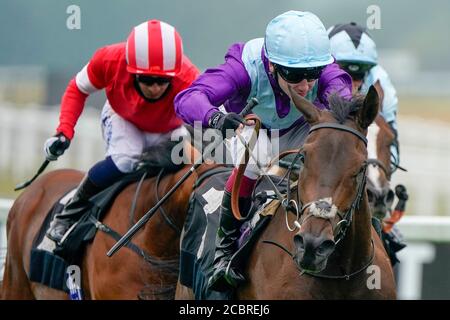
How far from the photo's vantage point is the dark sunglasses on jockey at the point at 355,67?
740 cm

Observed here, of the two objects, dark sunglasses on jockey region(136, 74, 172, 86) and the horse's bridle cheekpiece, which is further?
dark sunglasses on jockey region(136, 74, 172, 86)

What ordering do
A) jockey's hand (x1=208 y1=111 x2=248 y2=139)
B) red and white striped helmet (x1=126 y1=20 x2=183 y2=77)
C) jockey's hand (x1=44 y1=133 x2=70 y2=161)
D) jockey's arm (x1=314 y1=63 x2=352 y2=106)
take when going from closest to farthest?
1. jockey's hand (x1=208 y1=111 x2=248 y2=139)
2. jockey's arm (x1=314 y1=63 x2=352 y2=106)
3. red and white striped helmet (x1=126 y1=20 x2=183 y2=77)
4. jockey's hand (x1=44 y1=133 x2=70 y2=161)

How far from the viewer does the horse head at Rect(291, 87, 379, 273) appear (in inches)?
172

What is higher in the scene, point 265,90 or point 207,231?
point 265,90

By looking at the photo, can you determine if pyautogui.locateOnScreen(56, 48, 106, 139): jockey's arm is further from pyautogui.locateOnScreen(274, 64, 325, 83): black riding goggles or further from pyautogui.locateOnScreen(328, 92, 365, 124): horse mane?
pyautogui.locateOnScreen(328, 92, 365, 124): horse mane

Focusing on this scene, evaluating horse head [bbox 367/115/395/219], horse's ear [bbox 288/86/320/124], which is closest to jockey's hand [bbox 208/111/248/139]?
horse's ear [bbox 288/86/320/124]

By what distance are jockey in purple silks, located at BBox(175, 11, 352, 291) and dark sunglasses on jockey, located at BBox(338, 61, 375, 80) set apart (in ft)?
6.19

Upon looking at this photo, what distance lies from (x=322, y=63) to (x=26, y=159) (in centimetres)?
1250

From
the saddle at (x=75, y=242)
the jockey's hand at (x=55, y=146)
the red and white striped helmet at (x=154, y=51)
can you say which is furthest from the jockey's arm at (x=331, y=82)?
the jockey's hand at (x=55, y=146)

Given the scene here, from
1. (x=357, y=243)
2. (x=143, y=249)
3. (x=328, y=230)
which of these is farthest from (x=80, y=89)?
(x=328, y=230)

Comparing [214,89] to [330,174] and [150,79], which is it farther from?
[150,79]

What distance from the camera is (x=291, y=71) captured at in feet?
16.8

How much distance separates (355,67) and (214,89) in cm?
232

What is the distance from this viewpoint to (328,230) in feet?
14.4
